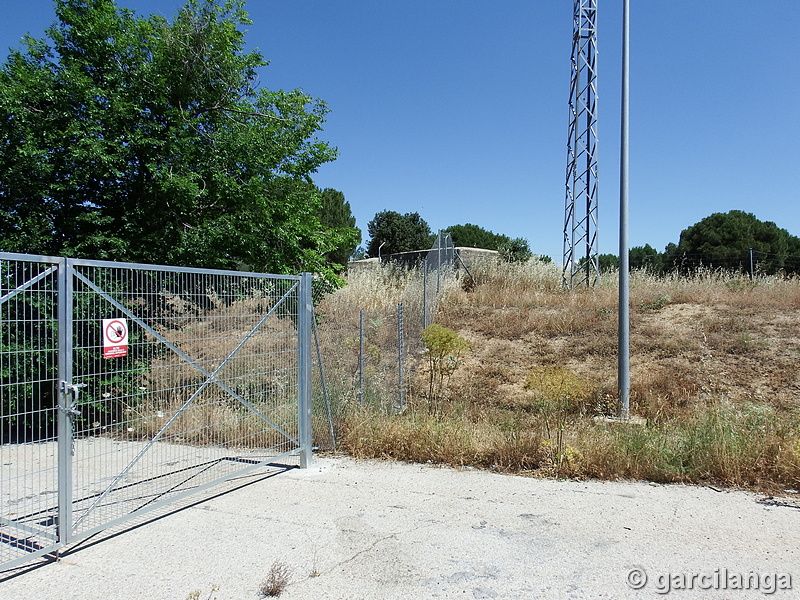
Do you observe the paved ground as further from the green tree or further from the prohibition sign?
the green tree

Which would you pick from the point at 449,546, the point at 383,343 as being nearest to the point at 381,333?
the point at 383,343

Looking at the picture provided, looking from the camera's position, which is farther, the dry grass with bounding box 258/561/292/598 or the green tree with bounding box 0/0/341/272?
the green tree with bounding box 0/0/341/272

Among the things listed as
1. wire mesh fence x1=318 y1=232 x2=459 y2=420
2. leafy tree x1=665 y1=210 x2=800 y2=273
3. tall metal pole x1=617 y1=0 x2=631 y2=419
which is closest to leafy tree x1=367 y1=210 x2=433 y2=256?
leafy tree x1=665 y1=210 x2=800 y2=273

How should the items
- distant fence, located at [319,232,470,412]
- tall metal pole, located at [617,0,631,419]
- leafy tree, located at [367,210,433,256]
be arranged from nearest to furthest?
distant fence, located at [319,232,470,412]
tall metal pole, located at [617,0,631,419]
leafy tree, located at [367,210,433,256]

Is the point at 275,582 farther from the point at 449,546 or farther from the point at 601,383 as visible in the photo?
the point at 601,383

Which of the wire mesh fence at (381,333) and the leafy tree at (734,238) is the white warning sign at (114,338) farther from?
the leafy tree at (734,238)

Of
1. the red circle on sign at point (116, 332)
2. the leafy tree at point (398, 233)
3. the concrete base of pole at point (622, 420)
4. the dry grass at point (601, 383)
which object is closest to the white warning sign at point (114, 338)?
the red circle on sign at point (116, 332)

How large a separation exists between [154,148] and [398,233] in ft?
101

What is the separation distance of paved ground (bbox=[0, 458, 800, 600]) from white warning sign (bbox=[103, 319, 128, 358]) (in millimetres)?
1491

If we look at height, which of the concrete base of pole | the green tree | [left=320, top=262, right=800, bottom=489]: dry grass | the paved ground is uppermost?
the green tree

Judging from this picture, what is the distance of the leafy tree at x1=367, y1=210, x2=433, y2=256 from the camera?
129 feet

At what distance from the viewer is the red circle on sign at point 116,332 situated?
427 centimetres

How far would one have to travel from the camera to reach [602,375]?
10859mm

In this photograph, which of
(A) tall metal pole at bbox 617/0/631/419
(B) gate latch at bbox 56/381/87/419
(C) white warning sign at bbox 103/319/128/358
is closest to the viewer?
(B) gate latch at bbox 56/381/87/419
